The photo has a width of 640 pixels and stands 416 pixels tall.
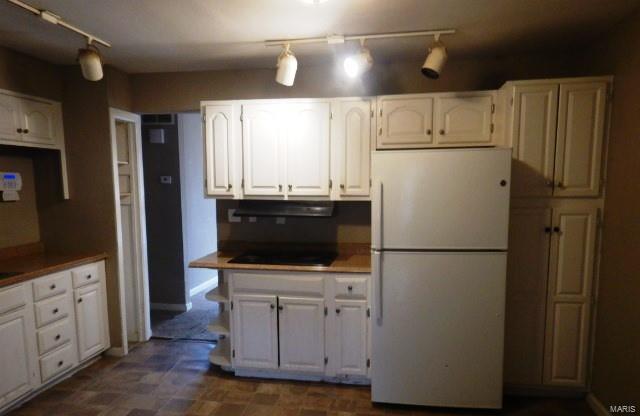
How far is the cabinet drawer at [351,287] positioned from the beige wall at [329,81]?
1.47 metres

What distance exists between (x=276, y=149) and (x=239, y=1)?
1.06 m

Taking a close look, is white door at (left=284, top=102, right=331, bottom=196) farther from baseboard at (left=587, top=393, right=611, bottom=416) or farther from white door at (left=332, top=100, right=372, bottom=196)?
baseboard at (left=587, top=393, right=611, bottom=416)

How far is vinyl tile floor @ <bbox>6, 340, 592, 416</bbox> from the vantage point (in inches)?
90.2

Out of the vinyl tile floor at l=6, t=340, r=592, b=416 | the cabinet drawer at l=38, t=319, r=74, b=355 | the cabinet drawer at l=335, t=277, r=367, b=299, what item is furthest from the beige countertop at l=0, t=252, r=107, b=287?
the cabinet drawer at l=335, t=277, r=367, b=299

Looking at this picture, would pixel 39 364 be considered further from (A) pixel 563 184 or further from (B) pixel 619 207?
(B) pixel 619 207

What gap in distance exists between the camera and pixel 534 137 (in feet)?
7.33

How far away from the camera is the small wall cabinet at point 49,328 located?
2209 mm

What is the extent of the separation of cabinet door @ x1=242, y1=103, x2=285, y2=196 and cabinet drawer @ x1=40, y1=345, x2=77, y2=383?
181 centimetres

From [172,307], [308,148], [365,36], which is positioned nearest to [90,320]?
[172,307]

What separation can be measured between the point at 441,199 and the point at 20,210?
10.7ft

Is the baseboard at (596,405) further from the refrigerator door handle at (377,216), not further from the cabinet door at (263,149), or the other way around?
the cabinet door at (263,149)

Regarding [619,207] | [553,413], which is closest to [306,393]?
[553,413]

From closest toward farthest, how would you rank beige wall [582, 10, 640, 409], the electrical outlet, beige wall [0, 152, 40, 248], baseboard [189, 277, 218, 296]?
1. beige wall [582, 10, 640, 409]
2. beige wall [0, 152, 40, 248]
3. the electrical outlet
4. baseboard [189, 277, 218, 296]

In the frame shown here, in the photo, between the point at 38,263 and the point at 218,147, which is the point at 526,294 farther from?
the point at 38,263
